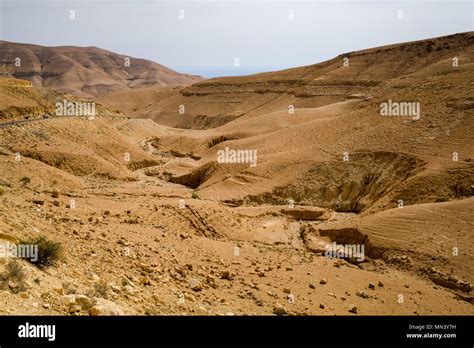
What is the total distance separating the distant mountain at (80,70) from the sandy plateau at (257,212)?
76374mm

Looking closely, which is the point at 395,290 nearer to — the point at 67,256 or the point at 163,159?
the point at 67,256

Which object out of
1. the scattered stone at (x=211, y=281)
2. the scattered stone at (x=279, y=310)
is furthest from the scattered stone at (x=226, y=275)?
the scattered stone at (x=279, y=310)

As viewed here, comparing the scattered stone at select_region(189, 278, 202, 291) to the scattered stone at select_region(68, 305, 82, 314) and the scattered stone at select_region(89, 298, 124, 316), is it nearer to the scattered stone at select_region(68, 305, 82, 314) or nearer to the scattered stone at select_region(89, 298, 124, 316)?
the scattered stone at select_region(89, 298, 124, 316)

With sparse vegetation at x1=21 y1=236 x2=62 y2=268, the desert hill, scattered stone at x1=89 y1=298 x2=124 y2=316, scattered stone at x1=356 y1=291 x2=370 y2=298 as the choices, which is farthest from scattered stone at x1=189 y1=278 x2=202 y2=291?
the desert hill

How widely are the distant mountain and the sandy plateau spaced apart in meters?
76.4

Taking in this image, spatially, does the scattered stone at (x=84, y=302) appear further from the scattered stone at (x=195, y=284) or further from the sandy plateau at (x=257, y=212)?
the scattered stone at (x=195, y=284)

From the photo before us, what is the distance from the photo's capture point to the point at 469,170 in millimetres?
14227

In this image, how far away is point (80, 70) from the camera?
10612cm

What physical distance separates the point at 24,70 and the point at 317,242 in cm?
10306

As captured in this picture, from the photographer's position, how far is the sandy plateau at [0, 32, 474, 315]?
22.1 feet

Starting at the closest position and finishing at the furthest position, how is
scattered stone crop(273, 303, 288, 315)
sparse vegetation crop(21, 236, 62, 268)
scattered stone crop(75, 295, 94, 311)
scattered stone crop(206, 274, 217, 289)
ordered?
scattered stone crop(75, 295, 94, 311) < sparse vegetation crop(21, 236, 62, 268) < scattered stone crop(273, 303, 288, 315) < scattered stone crop(206, 274, 217, 289)

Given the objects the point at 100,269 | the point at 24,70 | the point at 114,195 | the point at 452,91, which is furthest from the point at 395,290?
the point at 24,70

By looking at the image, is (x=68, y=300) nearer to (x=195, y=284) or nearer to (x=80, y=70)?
(x=195, y=284)

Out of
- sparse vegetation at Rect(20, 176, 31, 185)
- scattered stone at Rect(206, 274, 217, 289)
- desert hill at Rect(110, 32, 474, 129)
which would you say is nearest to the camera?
scattered stone at Rect(206, 274, 217, 289)
